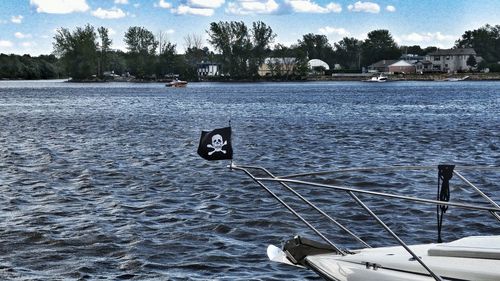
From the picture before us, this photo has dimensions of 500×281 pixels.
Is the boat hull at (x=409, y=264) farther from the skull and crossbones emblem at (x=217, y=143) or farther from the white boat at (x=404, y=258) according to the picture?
the skull and crossbones emblem at (x=217, y=143)

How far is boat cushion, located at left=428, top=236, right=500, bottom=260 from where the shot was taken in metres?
9.74

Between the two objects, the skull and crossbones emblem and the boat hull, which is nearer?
the boat hull

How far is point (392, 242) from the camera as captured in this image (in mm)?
16812

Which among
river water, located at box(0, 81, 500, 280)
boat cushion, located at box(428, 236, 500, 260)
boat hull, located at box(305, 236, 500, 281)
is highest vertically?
boat cushion, located at box(428, 236, 500, 260)

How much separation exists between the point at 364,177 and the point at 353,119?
42.8m

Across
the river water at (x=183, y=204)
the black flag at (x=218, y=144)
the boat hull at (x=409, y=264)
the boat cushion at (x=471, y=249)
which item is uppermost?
the black flag at (x=218, y=144)

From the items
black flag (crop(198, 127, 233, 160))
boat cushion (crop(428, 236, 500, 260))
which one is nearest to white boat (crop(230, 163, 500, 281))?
boat cushion (crop(428, 236, 500, 260))

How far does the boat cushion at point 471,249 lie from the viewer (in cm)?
974

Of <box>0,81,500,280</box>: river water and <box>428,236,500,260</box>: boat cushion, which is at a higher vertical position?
<box>428,236,500,260</box>: boat cushion

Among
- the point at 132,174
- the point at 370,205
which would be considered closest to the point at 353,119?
the point at 132,174

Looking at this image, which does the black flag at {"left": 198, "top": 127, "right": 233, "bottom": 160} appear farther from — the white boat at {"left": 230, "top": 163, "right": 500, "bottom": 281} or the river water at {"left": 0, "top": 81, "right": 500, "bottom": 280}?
the river water at {"left": 0, "top": 81, "right": 500, "bottom": 280}

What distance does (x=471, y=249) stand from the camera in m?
9.91

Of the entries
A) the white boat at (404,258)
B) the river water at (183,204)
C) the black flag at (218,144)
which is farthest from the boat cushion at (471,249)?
the river water at (183,204)

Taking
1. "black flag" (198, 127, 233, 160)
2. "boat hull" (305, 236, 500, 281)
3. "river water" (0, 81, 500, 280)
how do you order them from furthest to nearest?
"river water" (0, 81, 500, 280) < "black flag" (198, 127, 233, 160) < "boat hull" (305, 236, 500, 281)
